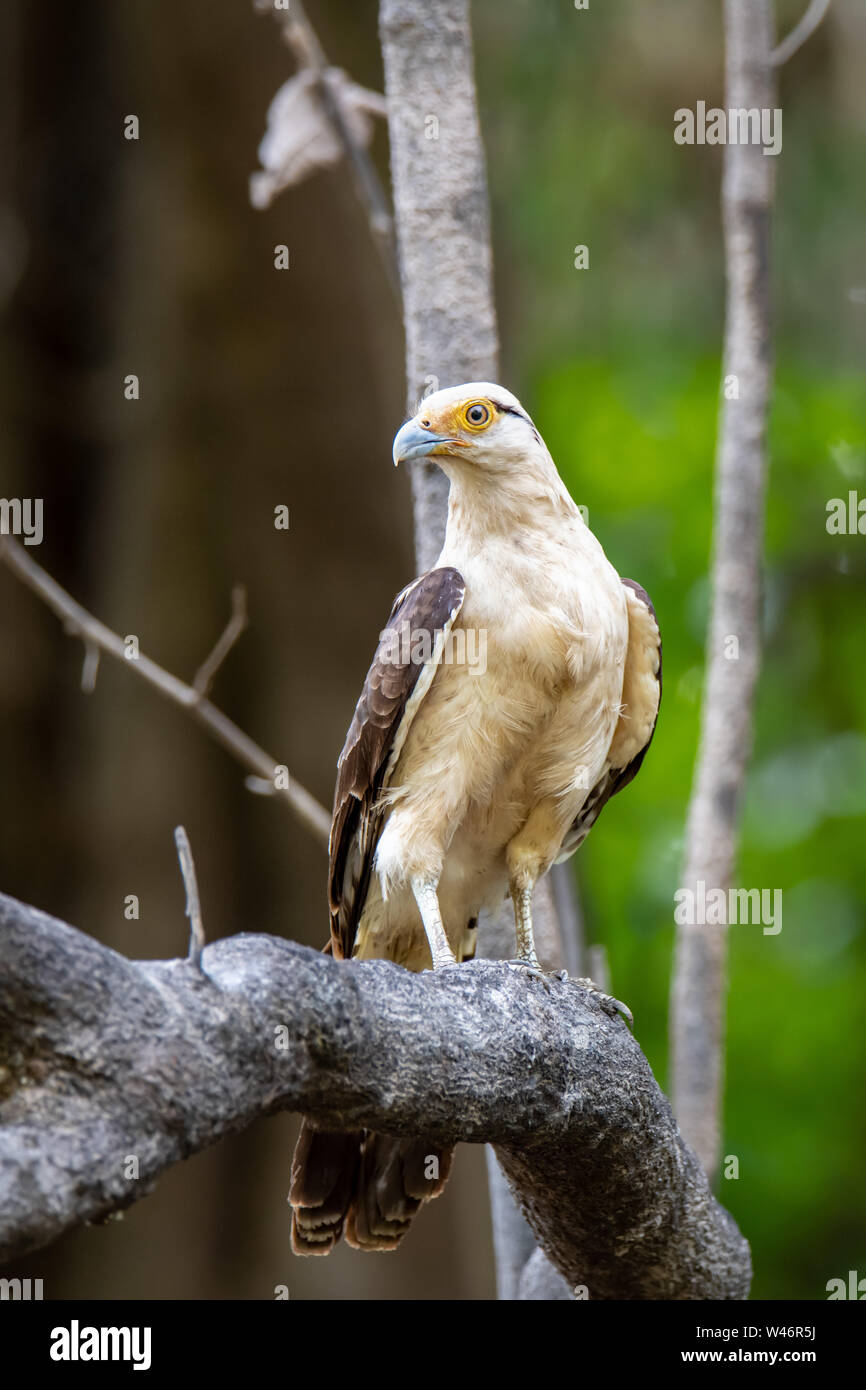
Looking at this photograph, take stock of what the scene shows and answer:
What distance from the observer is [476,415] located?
382cm

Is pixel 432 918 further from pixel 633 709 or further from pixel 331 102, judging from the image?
pixel 331 102

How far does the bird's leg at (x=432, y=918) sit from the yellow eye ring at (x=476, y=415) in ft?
3.87

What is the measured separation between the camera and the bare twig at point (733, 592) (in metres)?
4.88

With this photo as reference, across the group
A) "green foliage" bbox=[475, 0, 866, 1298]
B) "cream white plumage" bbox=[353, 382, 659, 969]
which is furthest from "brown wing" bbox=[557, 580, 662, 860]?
"green foliage" bbox=[475, 0, 866, 1298]

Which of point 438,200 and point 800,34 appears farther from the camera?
point 800,34

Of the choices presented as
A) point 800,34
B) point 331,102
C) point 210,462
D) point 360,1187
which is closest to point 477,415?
point 331,102

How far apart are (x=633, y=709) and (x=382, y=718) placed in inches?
33.0

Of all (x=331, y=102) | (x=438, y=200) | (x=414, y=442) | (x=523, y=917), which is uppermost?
(x=331, y=102)

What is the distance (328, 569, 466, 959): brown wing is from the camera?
3699mm

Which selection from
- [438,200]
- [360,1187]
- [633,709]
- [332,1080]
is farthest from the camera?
[438,200]

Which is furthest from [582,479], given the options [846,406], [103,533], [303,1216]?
[303,1216]

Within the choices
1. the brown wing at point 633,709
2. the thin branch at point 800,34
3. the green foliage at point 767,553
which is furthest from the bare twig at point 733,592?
the green foliage at point 767,553

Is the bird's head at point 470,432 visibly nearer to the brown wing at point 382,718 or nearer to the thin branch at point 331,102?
the brown wing at point 382,718

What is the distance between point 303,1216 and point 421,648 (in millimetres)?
1434
